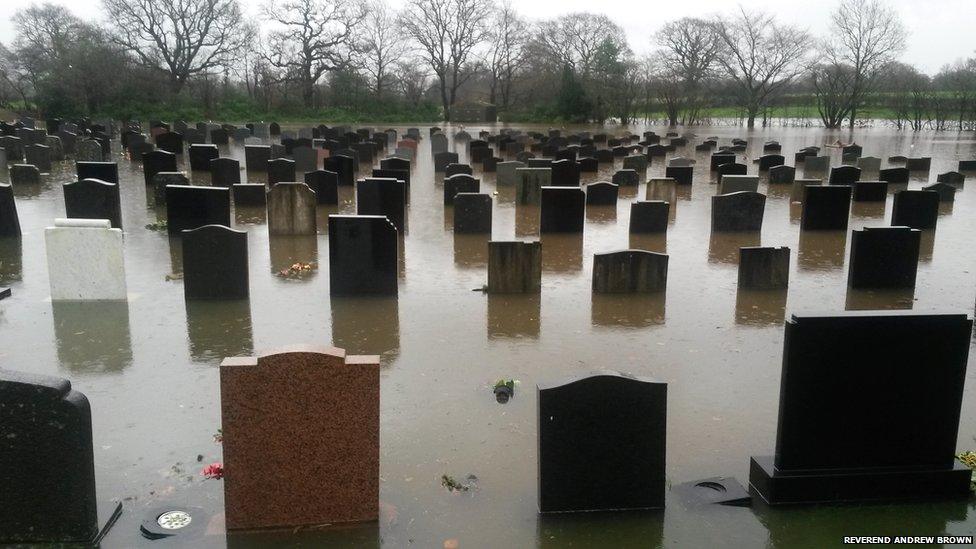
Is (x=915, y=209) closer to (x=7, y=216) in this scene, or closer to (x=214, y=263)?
(x=214, y=263)

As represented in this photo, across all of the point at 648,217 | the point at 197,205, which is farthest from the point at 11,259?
A: the point at 648,217

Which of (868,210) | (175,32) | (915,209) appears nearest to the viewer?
(915,209)

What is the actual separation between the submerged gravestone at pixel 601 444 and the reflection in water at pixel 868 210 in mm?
12917

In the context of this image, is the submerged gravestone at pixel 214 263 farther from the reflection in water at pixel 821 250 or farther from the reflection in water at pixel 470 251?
the reflection in water at pixel 821 250

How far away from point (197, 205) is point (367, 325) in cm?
496

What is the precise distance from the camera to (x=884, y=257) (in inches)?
389

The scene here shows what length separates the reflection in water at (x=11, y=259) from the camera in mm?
10141

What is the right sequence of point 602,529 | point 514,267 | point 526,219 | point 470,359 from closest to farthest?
point 602,529 < point 470,359 < point 514,267 < point 526,219

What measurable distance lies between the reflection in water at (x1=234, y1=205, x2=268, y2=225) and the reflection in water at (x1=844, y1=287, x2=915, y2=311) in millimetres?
9523

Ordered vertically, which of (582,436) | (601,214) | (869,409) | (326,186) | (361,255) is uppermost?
(326,186)

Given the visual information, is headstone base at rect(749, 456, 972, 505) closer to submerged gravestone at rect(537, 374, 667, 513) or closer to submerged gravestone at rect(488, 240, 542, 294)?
submerged gravestone at rect(537, 374, 667, 513)

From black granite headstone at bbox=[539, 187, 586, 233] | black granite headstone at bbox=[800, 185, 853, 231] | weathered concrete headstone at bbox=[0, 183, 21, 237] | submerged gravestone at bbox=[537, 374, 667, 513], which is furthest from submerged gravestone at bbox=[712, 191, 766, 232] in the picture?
weathered concrete headstone at bbox=[0, 183, 21, 237]

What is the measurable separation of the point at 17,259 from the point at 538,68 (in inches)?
2414

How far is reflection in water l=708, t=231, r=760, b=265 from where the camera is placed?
11961 millimetres
